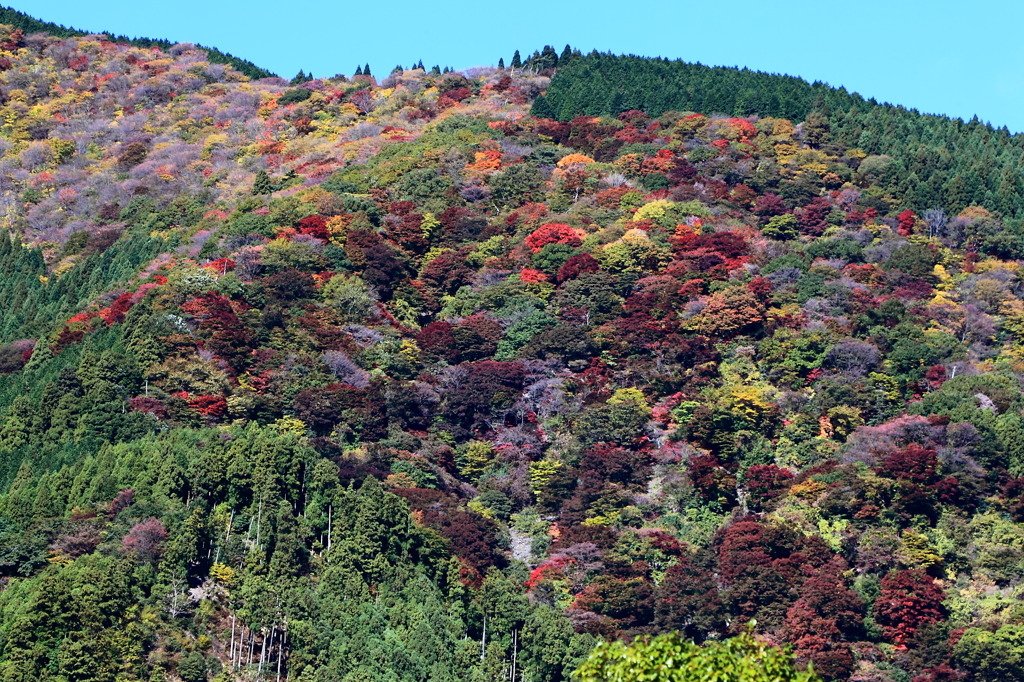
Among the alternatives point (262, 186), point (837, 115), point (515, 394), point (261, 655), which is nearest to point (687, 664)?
point (261, 655)

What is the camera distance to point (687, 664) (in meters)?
29.5

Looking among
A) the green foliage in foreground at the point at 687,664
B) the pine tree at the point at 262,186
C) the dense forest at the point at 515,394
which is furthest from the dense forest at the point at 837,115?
the green foliage in foreground at the point at 687,664

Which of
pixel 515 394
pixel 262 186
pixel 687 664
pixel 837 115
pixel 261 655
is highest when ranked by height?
pixel 837 115

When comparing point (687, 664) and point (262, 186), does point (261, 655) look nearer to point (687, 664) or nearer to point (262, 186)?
point (687, 664)

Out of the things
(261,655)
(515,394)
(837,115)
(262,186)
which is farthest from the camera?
(837,115)

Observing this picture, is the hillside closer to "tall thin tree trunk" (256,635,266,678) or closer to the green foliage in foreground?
"tall thin tree trunk" (256,635,266,678)

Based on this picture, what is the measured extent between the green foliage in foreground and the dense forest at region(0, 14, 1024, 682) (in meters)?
18.3

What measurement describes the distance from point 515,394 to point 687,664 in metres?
67.7

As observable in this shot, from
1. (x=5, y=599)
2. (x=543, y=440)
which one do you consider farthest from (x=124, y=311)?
(x=5, y=599)

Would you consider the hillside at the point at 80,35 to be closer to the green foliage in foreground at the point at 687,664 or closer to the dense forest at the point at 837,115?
the dense forest at the point at 837,115

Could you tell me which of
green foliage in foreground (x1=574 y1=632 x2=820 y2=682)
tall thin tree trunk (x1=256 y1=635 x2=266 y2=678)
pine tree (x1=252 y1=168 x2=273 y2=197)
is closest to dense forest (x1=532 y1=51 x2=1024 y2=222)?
pine tree (x1=252 y1=168 x2=273 y2=197)

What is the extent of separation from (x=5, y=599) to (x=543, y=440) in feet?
116

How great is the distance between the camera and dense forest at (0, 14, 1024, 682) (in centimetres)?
7375

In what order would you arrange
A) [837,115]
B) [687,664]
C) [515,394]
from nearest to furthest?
[687,664] → [515,394] → [837,115]
